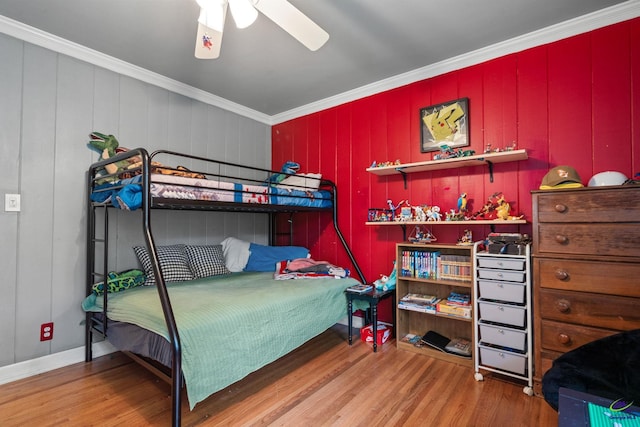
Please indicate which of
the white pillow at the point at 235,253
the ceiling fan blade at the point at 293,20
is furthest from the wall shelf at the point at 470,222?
the ceiling fan blade at the point at 293,20

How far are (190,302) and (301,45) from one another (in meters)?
1.94

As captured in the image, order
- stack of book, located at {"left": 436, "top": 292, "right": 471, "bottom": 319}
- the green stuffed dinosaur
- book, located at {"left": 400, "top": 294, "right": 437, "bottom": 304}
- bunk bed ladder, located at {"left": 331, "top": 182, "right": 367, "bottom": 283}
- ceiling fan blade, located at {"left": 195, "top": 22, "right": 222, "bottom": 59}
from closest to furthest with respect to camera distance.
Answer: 1. ceiling fan blade, located at {"left": 195, "top": 22, "right": 222, "bottom": 59}
2. stack of book, located at {"left": 436, "top": 292, "right": 471, "bottom": 319}
3. the green stuffed dinosaur
4. book, located at {"left": 400, "top": 294, "right": 437, "bottom": 304}
5. bunk bed ladder, located at {"left": 331, "top": 182, "right": 367, "bottom": 283}

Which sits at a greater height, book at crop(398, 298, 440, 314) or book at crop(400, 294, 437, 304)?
book at crop(400, 294, 437, 304)

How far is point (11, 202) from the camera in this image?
6.79 ft

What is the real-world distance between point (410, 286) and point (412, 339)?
1.41ft

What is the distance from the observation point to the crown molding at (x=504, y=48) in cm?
196

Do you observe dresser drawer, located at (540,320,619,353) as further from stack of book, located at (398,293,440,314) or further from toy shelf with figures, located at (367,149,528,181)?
toy shelf with figures, located at (367,149,528,181)

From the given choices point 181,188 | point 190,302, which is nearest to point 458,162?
point 181,188

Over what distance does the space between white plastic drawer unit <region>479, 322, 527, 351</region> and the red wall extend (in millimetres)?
695

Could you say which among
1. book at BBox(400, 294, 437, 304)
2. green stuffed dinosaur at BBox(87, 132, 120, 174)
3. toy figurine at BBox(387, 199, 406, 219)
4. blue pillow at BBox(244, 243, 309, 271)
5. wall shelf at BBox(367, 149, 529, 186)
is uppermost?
green stuffed dinosaur at BBox(87, 132, 120, 174)

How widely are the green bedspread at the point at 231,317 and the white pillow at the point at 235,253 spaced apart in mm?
439

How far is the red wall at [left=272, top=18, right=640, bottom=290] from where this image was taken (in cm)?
198

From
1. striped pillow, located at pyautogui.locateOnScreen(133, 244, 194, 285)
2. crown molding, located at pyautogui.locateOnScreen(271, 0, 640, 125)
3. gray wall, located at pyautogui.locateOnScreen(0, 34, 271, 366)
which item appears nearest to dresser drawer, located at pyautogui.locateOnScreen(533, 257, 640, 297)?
crown molding, located at pyautogui.locateOnScreen(271, 0, 640, 125)

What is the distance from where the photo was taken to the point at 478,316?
2.07m
